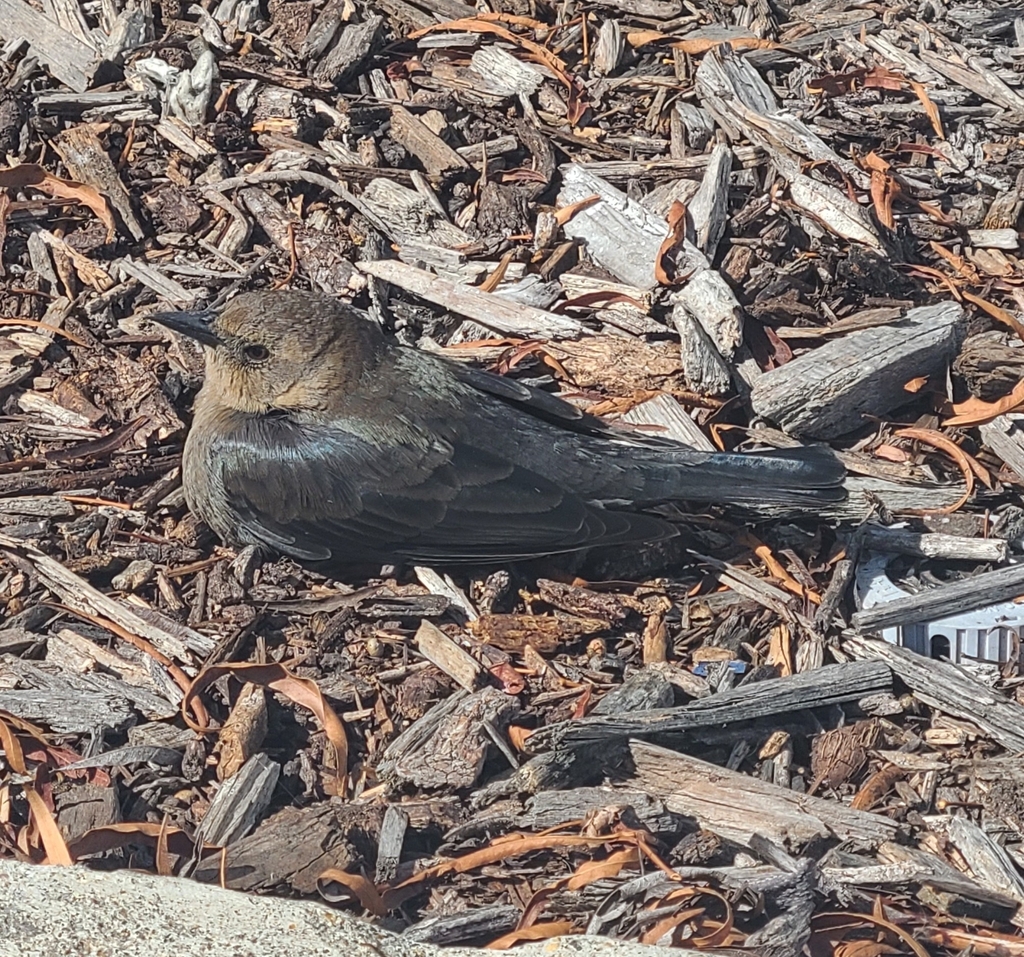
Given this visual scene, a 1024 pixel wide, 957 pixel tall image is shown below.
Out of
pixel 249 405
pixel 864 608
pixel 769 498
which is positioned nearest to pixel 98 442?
pixel 249 405

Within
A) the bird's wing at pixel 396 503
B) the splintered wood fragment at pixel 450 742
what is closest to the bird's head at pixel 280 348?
the bird's wing at pixel 396 503

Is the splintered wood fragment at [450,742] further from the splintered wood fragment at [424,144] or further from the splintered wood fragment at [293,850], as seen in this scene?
the splintered wood fragment at [424,144]

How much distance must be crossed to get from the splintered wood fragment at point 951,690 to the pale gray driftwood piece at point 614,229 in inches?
84.0

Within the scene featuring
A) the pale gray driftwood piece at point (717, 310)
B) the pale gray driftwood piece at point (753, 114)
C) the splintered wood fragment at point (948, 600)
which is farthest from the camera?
the pale gray driftwood piece at point (753, 114)

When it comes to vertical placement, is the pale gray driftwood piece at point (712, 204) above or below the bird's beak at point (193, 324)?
below

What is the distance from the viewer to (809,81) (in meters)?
7.48

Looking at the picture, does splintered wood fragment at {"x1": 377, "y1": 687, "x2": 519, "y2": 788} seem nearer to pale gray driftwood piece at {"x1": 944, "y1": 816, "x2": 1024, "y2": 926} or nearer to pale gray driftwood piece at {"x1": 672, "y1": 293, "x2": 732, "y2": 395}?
pale gray driftwood piece at {"x1": 944, "y1": 816, "x2": 1024, "y2": 926}

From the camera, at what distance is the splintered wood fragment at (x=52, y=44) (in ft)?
24.2

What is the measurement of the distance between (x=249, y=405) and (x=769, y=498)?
234 centimetres

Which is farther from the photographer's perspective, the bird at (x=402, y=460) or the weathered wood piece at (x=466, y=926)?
Answer: the bird at (x=402, y=460)

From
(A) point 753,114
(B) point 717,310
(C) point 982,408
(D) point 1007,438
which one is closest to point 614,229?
(B) point 717,310

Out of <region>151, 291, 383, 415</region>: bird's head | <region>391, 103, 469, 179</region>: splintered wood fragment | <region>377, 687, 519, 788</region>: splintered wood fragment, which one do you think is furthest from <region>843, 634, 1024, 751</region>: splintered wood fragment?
<region>391, 103, 469, 179</region>: splintered wood fragment

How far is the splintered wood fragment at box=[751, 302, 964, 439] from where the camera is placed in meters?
6.19

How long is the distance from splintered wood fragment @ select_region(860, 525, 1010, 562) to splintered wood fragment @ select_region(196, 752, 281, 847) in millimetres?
2693
